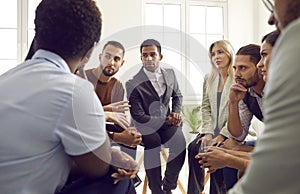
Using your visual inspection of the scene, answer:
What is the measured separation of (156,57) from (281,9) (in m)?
2.01

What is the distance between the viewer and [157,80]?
2480 millimetres

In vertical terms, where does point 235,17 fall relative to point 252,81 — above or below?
above

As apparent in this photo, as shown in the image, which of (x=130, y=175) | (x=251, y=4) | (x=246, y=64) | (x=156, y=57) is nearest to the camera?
(x=130, y=175)

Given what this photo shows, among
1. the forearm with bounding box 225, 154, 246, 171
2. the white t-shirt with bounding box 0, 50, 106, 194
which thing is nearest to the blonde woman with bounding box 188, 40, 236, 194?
the forearm with bounding box 225, 154, 246, 171

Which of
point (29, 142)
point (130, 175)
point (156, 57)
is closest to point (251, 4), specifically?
point (156, 57)

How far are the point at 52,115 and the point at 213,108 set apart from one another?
5.31 ft

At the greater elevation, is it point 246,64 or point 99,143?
point 246,64

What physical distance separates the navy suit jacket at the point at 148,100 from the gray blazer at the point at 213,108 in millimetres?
240

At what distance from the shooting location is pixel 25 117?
932mm

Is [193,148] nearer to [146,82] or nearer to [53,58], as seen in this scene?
[146,82]

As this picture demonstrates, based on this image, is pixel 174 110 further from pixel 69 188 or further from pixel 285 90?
pixel 285 90

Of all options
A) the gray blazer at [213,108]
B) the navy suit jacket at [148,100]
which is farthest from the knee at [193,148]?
the navy suit jacket at [148,100]

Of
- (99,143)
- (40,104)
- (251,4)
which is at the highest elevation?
(251,4)

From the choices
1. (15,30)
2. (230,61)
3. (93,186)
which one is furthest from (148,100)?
(15,30)
